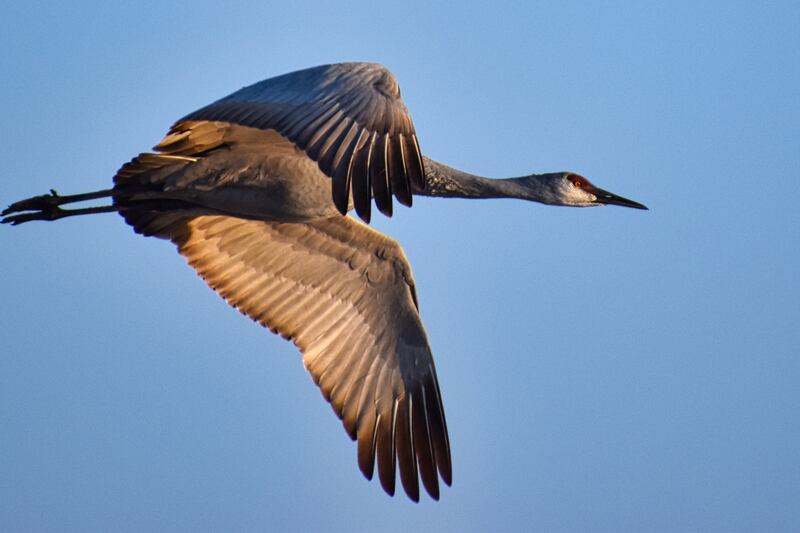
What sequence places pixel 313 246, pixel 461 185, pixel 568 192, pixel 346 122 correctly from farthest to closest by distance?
pixel 568 192, pixel 313 246, pixel 461 185, pixel 346 122

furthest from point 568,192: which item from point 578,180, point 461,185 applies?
point 461,185

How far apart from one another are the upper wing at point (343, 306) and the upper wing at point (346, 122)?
2.52 metres

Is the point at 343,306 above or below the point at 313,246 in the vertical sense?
below

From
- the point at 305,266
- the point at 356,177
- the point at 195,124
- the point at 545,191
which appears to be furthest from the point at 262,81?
the point at 545,191

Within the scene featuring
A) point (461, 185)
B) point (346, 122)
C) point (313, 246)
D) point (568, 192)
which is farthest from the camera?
point (568, 192)

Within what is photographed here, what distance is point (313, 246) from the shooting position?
1373 centimetres

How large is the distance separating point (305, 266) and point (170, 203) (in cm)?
192

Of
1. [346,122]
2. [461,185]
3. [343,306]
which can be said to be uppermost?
[461,185]

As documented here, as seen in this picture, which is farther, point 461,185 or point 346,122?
point 461,185

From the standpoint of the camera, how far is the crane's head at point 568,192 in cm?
1413

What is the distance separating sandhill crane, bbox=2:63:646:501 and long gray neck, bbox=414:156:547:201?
1 cm

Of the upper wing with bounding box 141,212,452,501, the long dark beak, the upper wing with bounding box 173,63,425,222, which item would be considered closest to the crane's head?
the long dark beak

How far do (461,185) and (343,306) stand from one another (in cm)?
172

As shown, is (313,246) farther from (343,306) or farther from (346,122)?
(346,122)
